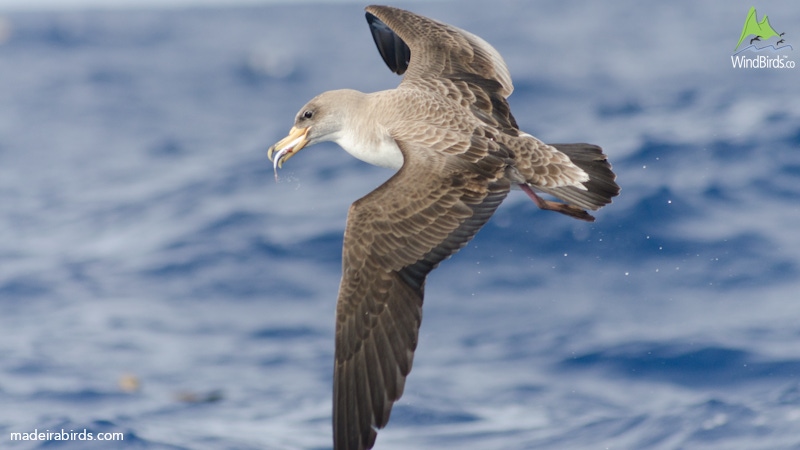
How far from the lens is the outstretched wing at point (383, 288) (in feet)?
18.6

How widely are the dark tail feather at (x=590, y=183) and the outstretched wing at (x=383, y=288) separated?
2.36ft

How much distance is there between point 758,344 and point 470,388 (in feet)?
8.35

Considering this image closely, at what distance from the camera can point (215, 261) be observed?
12812 millimetres

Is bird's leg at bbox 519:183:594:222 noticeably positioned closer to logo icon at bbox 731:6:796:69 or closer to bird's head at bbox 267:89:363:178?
bird's head at bbox 267:89:363:178

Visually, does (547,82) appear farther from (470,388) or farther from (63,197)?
(470,388)

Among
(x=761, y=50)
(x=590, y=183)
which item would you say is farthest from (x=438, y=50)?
(x=761, y=50)

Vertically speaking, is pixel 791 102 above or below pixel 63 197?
below

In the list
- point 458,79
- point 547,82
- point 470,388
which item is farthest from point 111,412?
point 547,82

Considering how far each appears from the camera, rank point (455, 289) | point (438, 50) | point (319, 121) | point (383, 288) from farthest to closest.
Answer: point (455, 289)
point (438, 50)
point (319, 121)
point (383, 288)

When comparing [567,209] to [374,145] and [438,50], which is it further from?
[438,50]

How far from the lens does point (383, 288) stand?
5.75 metres

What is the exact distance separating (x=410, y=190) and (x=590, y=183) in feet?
4.03

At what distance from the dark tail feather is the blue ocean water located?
260 centimetres

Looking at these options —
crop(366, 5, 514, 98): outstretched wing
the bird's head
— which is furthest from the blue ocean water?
crop(366, 5, 514, 98): outstretched wing
